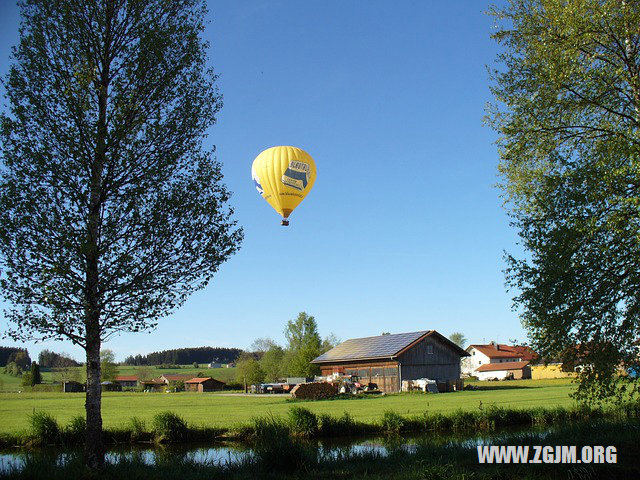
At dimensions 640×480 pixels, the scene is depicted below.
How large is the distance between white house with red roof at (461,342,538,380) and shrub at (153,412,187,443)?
7400 centimetres

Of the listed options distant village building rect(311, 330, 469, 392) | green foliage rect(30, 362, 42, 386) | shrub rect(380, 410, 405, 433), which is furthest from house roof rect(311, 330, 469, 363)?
green foliage rect(30, 362, 42, 386)

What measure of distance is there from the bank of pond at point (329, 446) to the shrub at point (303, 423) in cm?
3

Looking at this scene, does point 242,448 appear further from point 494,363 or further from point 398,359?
point 494,363

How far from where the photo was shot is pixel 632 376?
1309cm

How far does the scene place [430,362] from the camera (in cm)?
4784

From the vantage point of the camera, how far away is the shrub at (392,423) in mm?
20250

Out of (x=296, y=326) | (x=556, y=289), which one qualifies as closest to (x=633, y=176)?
(x=556, y=289)

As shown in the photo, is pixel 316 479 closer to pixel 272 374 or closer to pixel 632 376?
pixel 632 376

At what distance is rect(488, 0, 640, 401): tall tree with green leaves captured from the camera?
40.5ft

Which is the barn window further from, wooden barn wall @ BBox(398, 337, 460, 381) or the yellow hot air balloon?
the yellow hot air balloon

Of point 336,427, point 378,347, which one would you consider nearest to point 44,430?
point 336,427

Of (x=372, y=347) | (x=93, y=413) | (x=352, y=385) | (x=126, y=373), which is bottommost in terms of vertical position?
(x=126, y=373)

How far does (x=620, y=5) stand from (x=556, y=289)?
22.9ft

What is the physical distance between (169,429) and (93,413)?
8.37 m
